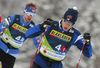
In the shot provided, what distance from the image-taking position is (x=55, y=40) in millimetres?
3643

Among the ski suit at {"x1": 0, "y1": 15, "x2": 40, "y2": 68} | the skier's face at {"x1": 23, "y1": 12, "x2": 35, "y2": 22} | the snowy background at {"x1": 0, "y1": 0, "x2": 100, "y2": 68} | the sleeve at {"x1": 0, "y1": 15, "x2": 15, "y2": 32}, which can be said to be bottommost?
the snowy background at {"x1": 0, "y1": 0, "x2": 100, "y2": 68}

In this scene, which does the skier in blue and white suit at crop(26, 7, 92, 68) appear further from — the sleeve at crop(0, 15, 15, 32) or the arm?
the sleeve at crop(0, 15, 15, 32)

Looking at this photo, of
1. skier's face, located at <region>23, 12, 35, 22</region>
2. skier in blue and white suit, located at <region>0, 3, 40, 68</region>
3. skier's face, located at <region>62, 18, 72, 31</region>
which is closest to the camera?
skier's face, located at <region>62, 18, 72, 31</region>

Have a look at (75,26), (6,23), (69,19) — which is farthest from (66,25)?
(75,26)

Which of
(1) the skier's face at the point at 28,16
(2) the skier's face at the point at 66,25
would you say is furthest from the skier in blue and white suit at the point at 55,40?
(1) the skier's face at the point at 28,16

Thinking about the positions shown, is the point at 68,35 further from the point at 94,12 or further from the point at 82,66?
the point at 94,12

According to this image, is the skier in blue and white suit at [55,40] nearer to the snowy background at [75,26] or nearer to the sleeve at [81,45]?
the sleeve at [81,45]

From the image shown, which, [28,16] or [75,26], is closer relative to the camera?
[28,16]

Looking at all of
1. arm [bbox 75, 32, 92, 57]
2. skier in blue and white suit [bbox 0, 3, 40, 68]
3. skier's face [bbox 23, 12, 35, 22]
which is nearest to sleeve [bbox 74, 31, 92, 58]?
arm [bbox 75, 32, 92, 57]

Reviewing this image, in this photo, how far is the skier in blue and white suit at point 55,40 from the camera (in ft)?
11.9

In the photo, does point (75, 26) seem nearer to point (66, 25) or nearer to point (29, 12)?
point (29, 12)

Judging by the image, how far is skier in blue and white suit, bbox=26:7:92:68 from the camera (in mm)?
3625

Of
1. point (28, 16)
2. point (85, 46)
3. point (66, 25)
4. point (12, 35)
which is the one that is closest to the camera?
point (66, 25)

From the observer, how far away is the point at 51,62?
3643mm
